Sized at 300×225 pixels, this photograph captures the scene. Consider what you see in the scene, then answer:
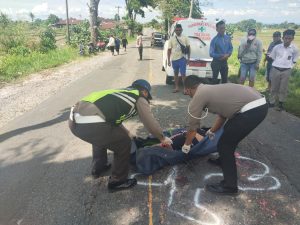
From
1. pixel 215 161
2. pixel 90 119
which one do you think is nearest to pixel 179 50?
pixel 215 161

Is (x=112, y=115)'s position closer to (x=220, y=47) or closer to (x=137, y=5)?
(x=220, y=47)

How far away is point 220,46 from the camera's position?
8539mm

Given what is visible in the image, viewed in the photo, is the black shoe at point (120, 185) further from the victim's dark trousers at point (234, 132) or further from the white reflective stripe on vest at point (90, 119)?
the victim's dark trousers at point (234, 132)

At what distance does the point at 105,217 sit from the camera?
3.75 meters

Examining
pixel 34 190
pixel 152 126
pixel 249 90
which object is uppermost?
pixel 249 90

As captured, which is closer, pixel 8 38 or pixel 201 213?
pixel 201 213

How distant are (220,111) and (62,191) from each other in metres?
2.54

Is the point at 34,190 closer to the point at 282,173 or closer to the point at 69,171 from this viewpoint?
the point at 69,171

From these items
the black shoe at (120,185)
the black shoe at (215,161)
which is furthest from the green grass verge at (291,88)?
the black shoe at (120,185)

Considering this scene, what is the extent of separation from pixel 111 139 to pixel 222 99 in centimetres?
153

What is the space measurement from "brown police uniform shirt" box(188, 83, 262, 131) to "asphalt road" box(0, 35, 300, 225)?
4.11 feet

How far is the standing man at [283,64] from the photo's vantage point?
25.0 ft

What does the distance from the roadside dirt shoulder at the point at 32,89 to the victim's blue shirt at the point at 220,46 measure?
5734 millimetres

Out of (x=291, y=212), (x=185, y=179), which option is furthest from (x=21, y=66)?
(x=291, y=212)
